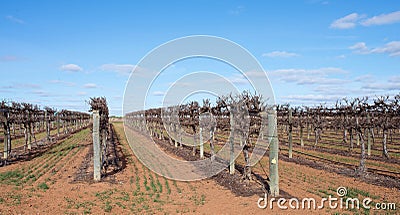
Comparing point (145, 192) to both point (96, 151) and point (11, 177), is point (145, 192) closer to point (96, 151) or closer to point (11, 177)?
point (96, 151)

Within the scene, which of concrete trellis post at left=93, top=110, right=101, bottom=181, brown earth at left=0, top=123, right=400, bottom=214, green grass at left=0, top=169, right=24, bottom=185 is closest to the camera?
brown earth at left=0, top=123, right=400, bottom=214

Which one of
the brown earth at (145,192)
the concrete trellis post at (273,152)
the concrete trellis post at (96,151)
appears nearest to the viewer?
the brown earth at (145,192)

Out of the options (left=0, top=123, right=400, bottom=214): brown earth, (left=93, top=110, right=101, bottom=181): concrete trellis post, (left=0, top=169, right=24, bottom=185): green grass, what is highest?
(left=93, top=110, right=101, bottom=181): concrete trellis post

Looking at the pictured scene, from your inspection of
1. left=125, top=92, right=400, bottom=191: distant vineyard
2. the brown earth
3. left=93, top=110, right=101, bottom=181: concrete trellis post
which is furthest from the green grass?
left=125, top=92, right=400, bottom=191: distant vineyard

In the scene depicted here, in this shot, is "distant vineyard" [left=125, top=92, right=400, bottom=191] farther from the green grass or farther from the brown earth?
the green grass

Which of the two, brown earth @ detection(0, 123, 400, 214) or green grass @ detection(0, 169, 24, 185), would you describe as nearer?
brown earth @ detection(0, 123, 400, 214)

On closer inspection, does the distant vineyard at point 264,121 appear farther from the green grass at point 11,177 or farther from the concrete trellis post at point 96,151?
the green grass at point 11,177

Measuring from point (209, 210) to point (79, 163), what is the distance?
1132 cm

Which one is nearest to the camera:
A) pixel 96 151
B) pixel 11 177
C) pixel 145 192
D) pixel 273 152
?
pixel 273 152

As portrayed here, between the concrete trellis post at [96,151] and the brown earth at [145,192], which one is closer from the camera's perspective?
the brown earth at [145,192]

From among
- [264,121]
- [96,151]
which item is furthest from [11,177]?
[264,121]

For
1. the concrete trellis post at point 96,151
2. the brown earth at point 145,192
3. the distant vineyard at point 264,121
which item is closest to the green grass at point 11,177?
the brown earth at point 145,192

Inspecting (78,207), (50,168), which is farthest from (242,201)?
(50,168)

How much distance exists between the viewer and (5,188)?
11.4 meters
